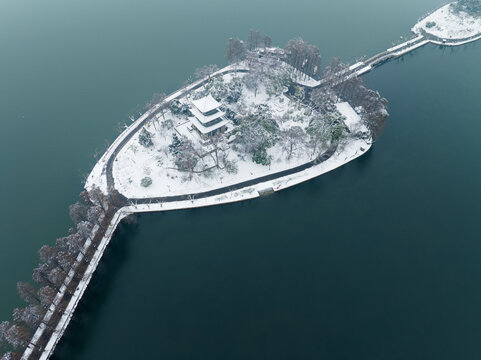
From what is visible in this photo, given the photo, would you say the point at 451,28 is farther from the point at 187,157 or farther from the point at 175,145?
the point at 187,157

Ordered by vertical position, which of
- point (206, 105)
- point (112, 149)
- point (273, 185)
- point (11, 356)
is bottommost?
point (11, 356)

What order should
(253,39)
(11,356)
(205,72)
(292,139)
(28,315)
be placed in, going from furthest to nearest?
1. (253,39)
2. (205,72)
3. (292,139)
4. (28,315)
5. (11,356)

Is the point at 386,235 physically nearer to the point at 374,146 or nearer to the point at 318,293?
the point at 318,293

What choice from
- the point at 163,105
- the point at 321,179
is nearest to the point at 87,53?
the point at 163,105

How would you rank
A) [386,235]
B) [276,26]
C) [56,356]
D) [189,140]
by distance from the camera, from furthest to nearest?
[276,26] → [189,140] → [386,235] → [56,356]

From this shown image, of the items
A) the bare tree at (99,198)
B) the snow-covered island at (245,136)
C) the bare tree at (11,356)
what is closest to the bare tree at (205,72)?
the snow-covered island at (245,136)

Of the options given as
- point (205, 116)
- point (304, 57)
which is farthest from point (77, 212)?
point (304, 57)

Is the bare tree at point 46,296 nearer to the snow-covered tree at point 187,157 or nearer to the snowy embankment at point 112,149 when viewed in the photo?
the snowy embankment at point 112,149

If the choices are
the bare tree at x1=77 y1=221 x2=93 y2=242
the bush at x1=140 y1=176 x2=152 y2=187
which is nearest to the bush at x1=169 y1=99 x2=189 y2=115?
the bush at x1=140 y1=176 x2=152 y2=187
